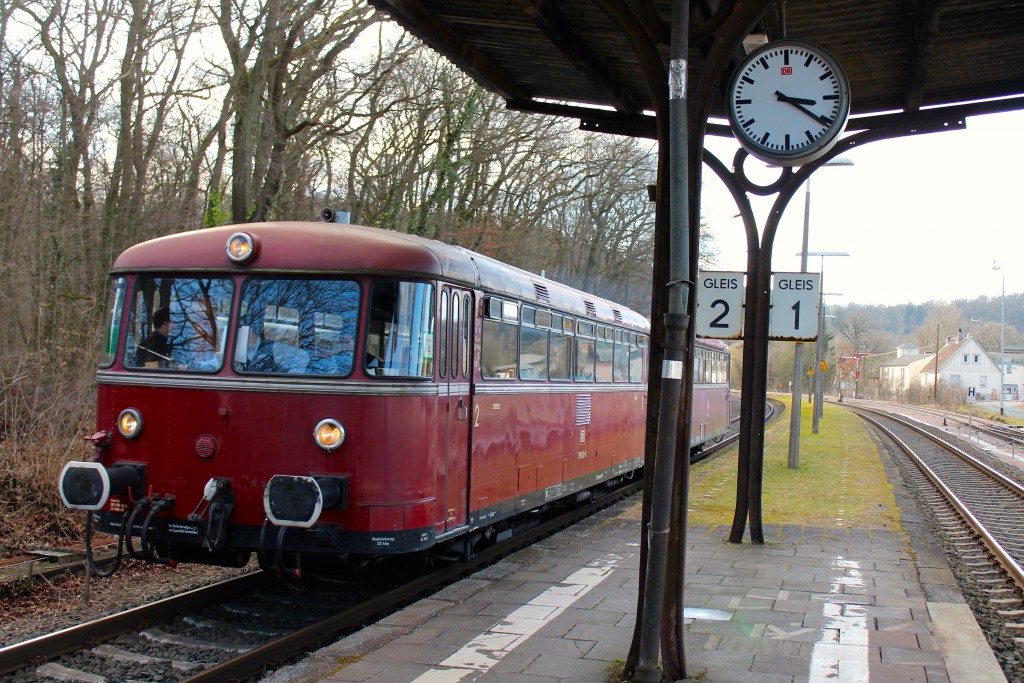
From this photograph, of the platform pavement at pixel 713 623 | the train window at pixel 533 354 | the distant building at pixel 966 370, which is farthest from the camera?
the distant building at pixel 966 370

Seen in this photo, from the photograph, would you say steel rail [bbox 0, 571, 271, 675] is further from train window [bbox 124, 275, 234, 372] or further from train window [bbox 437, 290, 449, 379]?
train window [bbox 437, 290, 449, 379]

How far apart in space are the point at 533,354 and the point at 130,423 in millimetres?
4376

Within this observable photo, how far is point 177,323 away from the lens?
7.93 m

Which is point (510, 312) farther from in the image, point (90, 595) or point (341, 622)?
point (90, 595)

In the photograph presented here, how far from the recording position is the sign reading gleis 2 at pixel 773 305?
34.8 feet

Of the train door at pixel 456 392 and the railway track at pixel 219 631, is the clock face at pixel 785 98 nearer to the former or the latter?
the train door at pixel 456 392

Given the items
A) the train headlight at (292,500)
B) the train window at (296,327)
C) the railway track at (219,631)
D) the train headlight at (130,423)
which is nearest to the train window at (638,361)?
the railway track at (219,631)

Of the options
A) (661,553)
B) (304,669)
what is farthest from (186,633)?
(661,553)

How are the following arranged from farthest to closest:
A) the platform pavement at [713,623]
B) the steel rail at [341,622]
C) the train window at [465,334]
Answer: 1. the train window at [465,334]
2. the steel rail at [341,622]
3. the platform pavement at [713,623]

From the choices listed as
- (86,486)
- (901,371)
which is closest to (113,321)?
(86,486)

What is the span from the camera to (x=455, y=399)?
8453 mm

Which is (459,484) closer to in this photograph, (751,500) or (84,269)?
(751,500)

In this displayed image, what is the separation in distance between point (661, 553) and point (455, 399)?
322 cm

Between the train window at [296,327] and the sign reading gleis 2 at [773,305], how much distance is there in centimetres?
444
